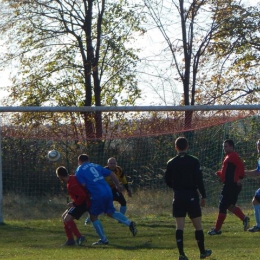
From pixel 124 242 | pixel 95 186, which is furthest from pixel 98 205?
pixel 124 242

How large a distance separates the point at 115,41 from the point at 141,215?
35.5 feet

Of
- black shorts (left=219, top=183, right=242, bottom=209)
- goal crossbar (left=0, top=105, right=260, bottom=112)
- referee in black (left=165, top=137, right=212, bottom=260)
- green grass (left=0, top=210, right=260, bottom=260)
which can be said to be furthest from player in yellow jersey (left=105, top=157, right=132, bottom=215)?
referee in black (left=165, top=137, right=212, bottom=260)

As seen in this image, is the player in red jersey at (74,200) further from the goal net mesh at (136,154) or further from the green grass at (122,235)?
the goal net mesh at (136,154)

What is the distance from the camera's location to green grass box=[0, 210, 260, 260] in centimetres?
1162

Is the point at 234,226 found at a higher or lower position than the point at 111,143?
lower

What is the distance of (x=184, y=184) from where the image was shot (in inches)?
417

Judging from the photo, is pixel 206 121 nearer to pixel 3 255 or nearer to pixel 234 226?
pixel 234 226

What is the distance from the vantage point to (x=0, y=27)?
28.3 meters

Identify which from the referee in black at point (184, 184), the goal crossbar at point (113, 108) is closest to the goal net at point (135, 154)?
the goal crossbar at point (113, 108)

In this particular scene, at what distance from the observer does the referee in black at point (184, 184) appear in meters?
10.6

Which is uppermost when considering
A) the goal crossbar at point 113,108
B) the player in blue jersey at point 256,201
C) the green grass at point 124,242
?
the goal crossbar at point 113,108

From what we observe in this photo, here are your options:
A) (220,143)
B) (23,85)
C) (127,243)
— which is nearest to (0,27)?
(23,85)

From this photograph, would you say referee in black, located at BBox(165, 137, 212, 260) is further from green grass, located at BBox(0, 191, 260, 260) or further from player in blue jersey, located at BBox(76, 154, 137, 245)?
player in blue jersey, located at BBox(76, 154, 137, 245)

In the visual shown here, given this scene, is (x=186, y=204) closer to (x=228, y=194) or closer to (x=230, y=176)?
(x=230, y=176)
